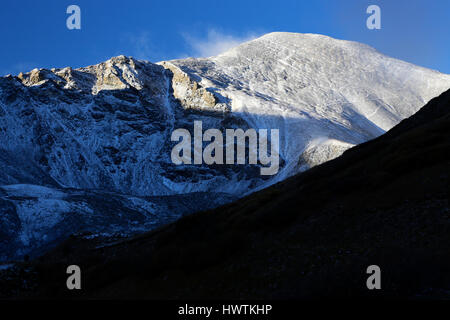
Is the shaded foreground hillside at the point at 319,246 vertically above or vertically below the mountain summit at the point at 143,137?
below

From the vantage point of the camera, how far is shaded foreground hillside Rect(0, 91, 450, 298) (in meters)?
12.7

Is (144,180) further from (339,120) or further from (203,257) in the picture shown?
(203,257)

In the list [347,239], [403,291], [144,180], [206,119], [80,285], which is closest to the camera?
[403,291]

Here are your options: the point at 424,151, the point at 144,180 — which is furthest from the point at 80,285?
the point at 144,180

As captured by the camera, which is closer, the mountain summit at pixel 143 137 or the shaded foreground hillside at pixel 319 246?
the shaded foreground hillside at pixel 319 246

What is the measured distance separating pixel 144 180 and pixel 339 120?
271ft

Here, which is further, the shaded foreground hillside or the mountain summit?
the mountain summit

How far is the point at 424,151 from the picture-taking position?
2097 centimetres

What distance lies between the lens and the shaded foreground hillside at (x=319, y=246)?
12703 mm

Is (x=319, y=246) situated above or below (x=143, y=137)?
below

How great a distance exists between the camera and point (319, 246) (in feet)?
51.6

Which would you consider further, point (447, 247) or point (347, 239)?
point (347, 239)

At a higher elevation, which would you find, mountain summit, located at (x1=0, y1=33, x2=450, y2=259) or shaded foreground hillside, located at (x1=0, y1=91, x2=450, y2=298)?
mountain summit, located at (x1=0, y1=33, x2=450, y2=259)

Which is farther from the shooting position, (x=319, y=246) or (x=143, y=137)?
(x=143, y=137)
